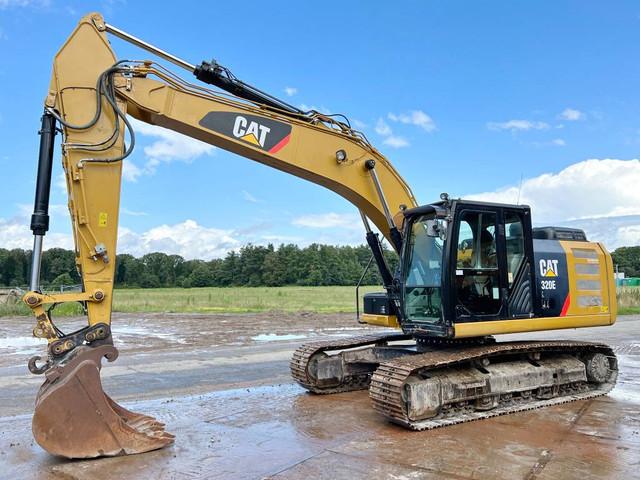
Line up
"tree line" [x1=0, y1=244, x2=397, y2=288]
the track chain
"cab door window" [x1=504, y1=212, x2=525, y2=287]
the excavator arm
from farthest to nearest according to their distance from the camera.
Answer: "tree line" [x1=0, y1=244, x2=397, y2=288], the track chain, "cab door window" [x1=504, y1=212, x2=525, y2=287], the excavator arm

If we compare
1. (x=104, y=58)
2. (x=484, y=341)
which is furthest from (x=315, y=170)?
(x=484, y=341)

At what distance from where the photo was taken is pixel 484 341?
7945mm

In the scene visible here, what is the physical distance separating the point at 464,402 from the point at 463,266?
1.69 metres

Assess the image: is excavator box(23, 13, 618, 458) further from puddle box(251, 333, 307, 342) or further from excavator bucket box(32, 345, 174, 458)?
puddle box(251, 333, 307, 342)

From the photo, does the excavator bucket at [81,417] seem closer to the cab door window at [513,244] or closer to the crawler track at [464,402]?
the crawler track at [464,402]

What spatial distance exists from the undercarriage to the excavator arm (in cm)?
255

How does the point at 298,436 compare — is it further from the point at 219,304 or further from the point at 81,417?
the point at 219,304

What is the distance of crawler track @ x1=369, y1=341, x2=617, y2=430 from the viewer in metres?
6.54

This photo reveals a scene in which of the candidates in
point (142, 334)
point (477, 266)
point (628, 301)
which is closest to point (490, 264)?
point (477, 266)

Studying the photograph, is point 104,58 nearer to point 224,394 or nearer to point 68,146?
point 68,146

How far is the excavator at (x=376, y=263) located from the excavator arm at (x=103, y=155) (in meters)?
0.01

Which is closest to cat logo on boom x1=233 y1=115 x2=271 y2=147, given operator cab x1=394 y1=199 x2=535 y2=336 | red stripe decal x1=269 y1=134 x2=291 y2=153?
red stripe decal x1=269 y1=134 x2=291 y2=153

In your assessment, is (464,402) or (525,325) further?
(525,325)

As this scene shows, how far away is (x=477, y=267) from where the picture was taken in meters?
7.40
